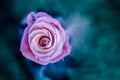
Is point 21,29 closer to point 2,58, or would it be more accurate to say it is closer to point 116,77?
point 2,58

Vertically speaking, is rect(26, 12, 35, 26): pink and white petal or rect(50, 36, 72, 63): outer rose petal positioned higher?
rect(26, 12, 35, 26): pink and white petal

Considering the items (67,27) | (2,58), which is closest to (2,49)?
(2,58)

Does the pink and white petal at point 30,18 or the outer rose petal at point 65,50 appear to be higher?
the pink and white petal at point 30,18

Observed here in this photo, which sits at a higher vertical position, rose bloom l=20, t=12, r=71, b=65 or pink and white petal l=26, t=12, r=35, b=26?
pink and white petal l=26, t=12, r=35, b=26
